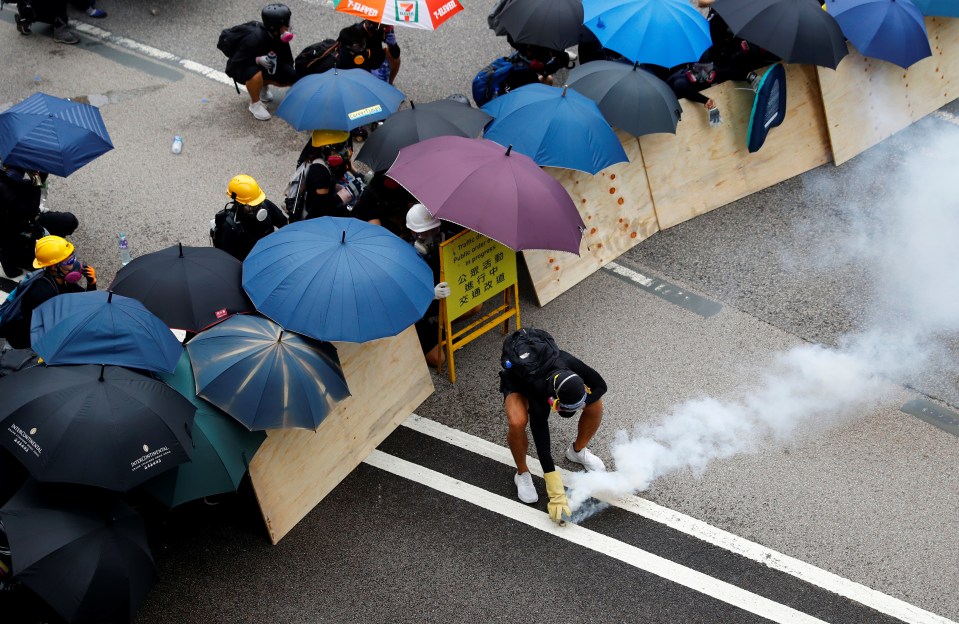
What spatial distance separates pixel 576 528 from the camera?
6.30m

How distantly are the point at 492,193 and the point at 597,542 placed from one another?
2479 mm

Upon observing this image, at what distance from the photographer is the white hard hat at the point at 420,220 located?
6.83m

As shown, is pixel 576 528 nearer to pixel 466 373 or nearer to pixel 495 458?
pixel 495 458

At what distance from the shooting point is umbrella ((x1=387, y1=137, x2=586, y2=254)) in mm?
6477

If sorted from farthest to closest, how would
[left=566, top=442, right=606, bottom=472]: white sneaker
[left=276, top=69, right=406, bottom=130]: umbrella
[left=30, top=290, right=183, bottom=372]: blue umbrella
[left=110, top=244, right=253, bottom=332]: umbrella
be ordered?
[left=276, top=69, right=406, bottom=130]: umbrella → [left=566, top=442, right=606, bottom=472]: white sneaker → [left=110, top=244, right=253, bottom=332]: umbrella → [left=30, top=290, right=183, bottom=372]: blue umbrella

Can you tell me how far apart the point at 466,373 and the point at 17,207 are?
367 centimetres

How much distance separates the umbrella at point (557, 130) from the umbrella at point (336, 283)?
1.75 metres

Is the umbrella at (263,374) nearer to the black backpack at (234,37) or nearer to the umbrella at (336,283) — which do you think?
the umbrella at (336,283)

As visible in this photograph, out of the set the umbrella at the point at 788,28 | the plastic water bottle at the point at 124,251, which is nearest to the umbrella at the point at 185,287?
the plastic water bottle at the point at 124,251

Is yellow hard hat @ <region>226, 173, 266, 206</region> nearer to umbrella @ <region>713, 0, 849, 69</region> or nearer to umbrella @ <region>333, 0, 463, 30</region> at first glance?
umbrella @ <region>333, 0, 463, 30</region>

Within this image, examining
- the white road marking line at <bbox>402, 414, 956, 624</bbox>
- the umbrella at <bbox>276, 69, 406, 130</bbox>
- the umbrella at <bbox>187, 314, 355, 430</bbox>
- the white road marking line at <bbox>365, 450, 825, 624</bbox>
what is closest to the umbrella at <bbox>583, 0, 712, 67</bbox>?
the umbrella at <bbox>276, 69, 406, 130</bbox>

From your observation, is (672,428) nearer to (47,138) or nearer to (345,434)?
(345,434)

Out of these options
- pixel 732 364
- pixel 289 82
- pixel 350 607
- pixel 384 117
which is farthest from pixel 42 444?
pixel 289 82

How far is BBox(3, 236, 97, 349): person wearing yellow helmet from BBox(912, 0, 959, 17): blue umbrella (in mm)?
8744
